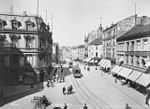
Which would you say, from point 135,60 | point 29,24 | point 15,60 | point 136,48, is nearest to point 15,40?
point 15,60

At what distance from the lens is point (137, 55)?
109ft

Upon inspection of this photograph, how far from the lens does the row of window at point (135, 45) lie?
102ft

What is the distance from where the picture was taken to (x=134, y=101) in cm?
2470

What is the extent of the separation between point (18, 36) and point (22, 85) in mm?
10726

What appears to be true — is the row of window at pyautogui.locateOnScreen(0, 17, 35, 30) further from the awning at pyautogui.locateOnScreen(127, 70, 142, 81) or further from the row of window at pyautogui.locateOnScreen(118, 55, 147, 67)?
Answer: the awning at pyautogui.locateOnScreen(127, 70, 142, 81)

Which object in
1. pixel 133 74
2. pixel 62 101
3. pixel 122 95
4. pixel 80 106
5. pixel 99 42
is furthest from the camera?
pixel 99 42

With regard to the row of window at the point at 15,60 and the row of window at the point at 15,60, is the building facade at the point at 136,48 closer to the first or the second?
the row of window at the point at 15,60

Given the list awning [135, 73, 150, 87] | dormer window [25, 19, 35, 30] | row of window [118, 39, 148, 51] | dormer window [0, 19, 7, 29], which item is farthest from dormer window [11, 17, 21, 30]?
awning [135, 73, 150, 87]

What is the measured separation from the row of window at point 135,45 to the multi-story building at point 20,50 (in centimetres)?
2065

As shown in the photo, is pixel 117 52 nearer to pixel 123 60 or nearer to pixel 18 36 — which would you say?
pixel 123 60

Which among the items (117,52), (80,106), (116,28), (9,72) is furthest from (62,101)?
(116,28)

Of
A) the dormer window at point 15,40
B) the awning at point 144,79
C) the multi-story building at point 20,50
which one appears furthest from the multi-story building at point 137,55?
the dormer window at point 15,40

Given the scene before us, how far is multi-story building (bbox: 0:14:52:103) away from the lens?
35438mm

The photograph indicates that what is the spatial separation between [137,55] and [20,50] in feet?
81.4
